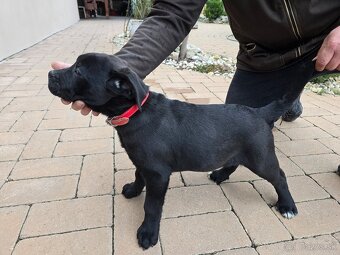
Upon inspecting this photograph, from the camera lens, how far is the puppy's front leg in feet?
6.23

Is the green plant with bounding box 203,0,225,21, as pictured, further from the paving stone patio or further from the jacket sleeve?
the jacket sleeve

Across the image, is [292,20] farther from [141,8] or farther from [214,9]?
[214,9]

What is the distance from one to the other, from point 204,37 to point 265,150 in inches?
353

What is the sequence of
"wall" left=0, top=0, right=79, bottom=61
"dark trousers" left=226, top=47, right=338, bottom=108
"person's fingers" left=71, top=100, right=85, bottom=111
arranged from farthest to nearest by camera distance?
1. "wall" left=0, top=0, right=79, bottom=61
2. "dark trousers" left=226, top=47, right=338, bottom=108
3. "person's fingers" left=71, top=100, right=85, bottom=111

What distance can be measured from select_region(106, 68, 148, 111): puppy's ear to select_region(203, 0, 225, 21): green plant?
15.1 m

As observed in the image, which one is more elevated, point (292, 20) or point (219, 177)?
point (292, 20)

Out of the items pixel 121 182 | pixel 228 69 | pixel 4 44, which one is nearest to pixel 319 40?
pixel 121 182

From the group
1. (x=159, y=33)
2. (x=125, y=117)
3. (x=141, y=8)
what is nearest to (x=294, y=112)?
(x=159, y=33)

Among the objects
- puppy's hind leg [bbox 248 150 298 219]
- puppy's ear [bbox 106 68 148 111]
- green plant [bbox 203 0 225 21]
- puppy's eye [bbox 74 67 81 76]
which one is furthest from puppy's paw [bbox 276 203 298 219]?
green plant [bbox 203 0 225 21]

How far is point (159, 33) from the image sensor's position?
7.26ft

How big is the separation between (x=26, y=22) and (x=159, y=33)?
7055mm

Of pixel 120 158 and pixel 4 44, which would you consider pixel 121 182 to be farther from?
pixel 4 44

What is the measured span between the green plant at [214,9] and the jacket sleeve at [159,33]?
1427 centimetres

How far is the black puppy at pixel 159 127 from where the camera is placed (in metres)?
1.76
